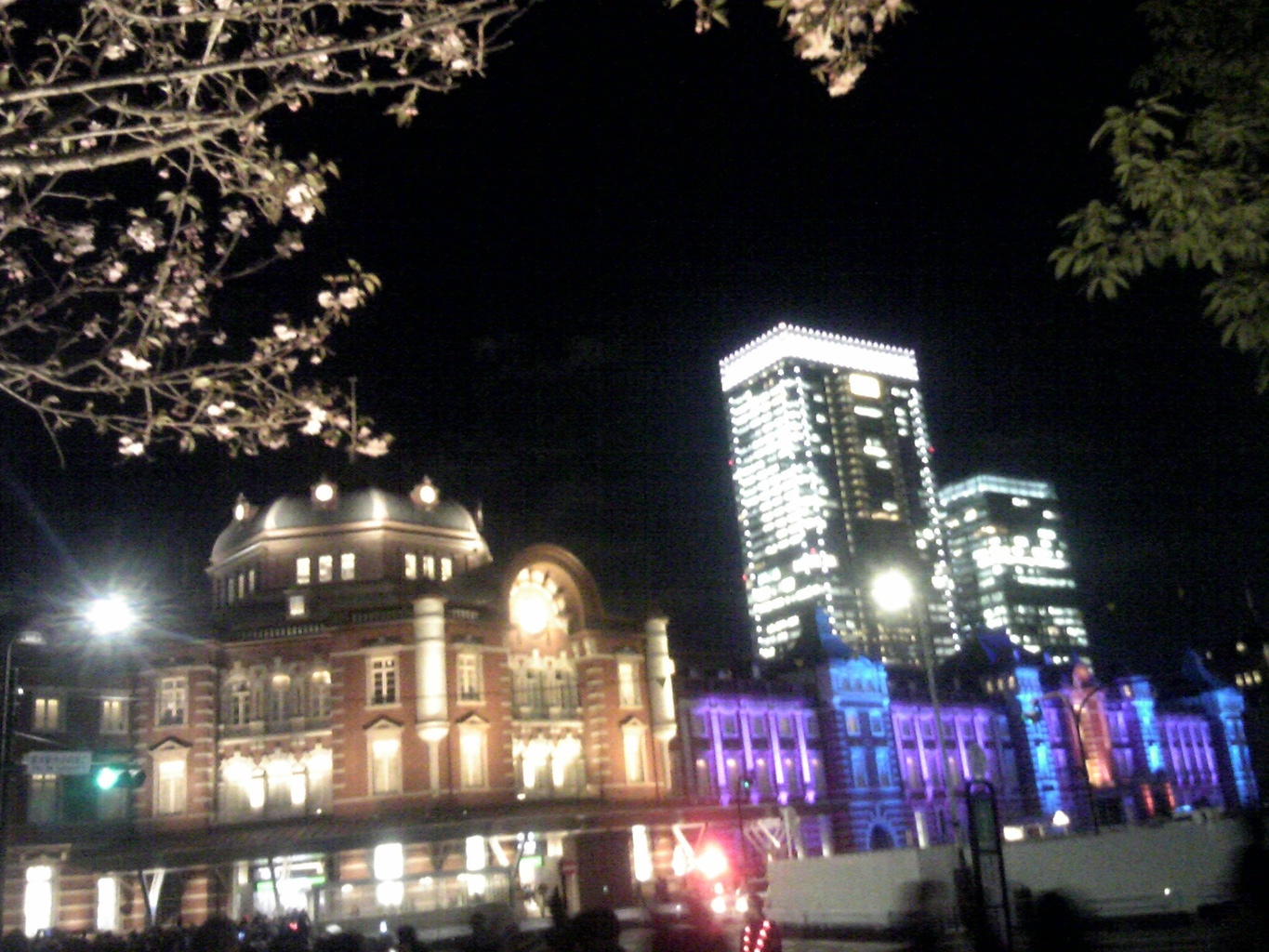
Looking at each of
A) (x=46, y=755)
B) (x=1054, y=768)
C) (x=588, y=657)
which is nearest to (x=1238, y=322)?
(x=46, y=755)

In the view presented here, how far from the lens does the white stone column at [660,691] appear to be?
2008 inches

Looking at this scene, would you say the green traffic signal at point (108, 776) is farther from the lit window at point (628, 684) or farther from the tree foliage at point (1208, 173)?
the lit window at point (628, 684)

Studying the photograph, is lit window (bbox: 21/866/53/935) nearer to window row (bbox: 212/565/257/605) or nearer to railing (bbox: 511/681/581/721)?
window row (bbox: 212/565/257/605)

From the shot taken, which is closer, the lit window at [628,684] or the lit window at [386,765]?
the lit window at [386,765]

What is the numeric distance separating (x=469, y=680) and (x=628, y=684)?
767 cm

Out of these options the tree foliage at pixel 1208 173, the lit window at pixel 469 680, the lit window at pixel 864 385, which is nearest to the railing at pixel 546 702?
the lit window at pixel 469 680

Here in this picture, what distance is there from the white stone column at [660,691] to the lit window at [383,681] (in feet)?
38.8

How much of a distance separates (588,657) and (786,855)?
47.5 ft

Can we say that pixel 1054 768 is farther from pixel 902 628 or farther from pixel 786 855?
pixel 902 628

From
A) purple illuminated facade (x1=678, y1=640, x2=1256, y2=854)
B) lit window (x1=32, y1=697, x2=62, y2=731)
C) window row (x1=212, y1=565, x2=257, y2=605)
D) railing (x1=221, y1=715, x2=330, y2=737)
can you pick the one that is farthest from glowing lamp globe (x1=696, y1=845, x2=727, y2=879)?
lit window (x1=32, y1=697, x2=62, y2=731)

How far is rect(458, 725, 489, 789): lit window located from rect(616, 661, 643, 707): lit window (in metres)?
6.99

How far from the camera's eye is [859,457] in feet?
577

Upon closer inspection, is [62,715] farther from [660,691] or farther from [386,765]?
[660,691]


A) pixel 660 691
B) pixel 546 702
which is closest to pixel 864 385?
pixel 660 691
